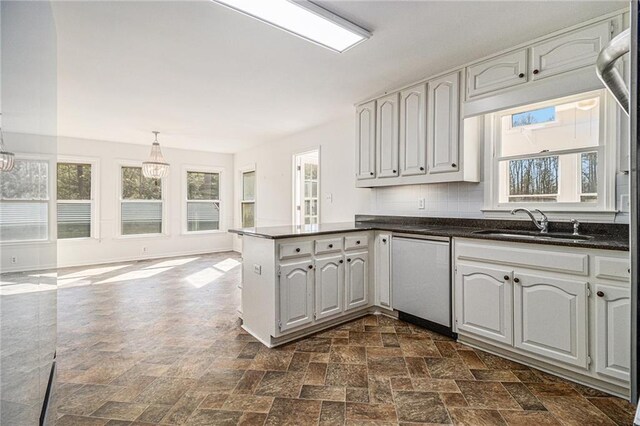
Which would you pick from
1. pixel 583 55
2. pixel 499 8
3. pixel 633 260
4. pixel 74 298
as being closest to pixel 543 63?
pixel 583 55

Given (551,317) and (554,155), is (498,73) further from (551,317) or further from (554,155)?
(551,317)

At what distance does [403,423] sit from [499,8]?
260 centimetres

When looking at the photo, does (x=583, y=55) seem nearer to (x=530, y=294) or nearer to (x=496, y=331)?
(x=530, y=294)

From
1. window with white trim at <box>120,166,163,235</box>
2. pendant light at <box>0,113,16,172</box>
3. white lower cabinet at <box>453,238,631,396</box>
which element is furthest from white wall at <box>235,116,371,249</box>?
pendant light at <box>0,113,16,172</box>

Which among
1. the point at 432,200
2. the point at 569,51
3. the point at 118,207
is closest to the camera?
the point at 569,51

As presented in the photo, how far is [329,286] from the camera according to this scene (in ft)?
9.40

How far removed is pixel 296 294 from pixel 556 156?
2486 mm

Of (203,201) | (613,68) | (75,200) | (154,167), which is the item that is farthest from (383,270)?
(75,200)

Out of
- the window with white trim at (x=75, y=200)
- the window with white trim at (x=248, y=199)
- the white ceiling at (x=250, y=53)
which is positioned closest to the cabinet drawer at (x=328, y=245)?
the white ceiling at (x=250, y=53)

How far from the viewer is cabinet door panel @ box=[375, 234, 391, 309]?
3139mm

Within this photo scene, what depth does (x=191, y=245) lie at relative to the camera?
7.07m

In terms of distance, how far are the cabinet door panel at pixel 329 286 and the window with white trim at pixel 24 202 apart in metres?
1.96

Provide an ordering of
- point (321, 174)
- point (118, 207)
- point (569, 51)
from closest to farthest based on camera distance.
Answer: point (569, 51) < point (321, 174) < point (118, 207)

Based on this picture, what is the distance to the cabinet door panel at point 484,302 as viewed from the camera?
2.26m
